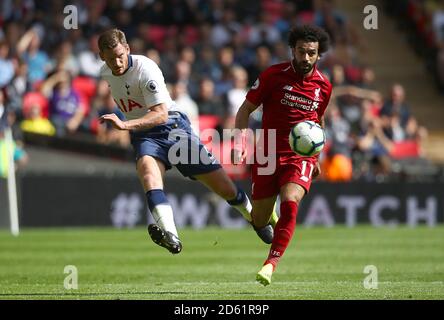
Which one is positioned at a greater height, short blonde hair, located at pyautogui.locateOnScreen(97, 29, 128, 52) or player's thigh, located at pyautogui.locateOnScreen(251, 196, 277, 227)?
short blonde hair, located at pyautogui.locateOnScreen(97, 29, 128, 52)

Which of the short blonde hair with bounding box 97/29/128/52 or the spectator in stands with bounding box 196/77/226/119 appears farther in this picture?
the spectator in stands with bounding box 196/77/226/119

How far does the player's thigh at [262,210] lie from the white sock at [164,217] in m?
1.00

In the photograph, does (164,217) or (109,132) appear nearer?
(164,217)

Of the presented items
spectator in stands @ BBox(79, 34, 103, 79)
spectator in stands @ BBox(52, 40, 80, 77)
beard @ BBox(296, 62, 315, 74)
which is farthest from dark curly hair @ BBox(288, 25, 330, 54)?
spectator in stands @ BBox(79, 34, 103, 79)

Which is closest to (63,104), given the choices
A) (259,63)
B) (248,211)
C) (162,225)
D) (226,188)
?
(259,63)

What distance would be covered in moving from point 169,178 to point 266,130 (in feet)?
33.8

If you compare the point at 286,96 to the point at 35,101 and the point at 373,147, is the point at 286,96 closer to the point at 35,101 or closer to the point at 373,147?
the point at 35,101

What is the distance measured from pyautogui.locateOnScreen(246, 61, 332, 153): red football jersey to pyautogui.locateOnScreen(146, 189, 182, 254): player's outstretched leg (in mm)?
1290

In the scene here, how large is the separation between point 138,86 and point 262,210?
1847 mm

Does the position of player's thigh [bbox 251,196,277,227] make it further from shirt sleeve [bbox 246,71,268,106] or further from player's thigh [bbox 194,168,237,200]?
shirt sleeve [bbox 246,71,268,106]

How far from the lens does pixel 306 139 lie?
11156mm

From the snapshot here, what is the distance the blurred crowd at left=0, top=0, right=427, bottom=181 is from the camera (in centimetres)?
2267

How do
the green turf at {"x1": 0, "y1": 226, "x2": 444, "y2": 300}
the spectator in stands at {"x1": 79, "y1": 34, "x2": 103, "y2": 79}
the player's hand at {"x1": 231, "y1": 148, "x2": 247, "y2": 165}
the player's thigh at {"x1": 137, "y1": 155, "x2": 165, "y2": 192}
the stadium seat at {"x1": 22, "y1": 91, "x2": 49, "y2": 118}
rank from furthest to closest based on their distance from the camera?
1. the spectator in stands at {"x1": 79, "y1": 34, "x2": 103, "y2": 79}
2. the stadium seat at {"x1": 22, "y1": 91, "x2": 49, "y2": 118}
3. the player's thigh at {"x1": 137, "y1": 155, "x2": 165, "y2": 192}
4. the player's hand at {"x1": 231, "y1": 148, "x2": 247, "y2": 165}
5. the green turf at {"x1": 0, "y1": 226, "x2": 444, "y2": 300}

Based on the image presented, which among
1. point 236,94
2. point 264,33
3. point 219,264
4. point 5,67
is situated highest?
point 264,33
